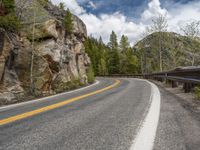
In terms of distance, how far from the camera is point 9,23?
11406mm

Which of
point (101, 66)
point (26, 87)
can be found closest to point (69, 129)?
point (26, 87)

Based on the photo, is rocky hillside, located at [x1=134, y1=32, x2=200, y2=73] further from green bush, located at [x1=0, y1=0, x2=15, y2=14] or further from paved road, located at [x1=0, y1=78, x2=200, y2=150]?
paved road, located at [x1=0, y1=78, x2=200, y2=150]

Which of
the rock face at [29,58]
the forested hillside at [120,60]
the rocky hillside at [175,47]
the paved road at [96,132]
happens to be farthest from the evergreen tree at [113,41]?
the paved road at [96,132]

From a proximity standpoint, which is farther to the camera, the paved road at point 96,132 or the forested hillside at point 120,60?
the forested hillside at point 120,60

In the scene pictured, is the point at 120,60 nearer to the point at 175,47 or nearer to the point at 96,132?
the point at 175,47

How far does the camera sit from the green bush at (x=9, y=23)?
36.0 ft

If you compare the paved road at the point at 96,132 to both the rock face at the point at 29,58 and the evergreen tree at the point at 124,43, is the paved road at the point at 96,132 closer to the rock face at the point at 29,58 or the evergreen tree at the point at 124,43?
the rock face at the point at 29,58

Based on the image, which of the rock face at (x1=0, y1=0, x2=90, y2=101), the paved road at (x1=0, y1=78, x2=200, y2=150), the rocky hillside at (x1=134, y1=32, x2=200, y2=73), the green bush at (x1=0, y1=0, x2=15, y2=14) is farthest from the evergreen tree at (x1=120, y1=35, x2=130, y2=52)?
the paved road at (x1=0, y1=78, x2=200, y2=150)

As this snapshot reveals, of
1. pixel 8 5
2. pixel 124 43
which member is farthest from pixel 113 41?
pixel 8 5

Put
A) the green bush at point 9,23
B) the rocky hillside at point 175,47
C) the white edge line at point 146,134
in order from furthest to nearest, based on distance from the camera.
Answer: the rocky hillside at point 175,47 → the green bush at point 9,23 → the white edge line at point 146,134

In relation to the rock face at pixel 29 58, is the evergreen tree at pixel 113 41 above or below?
above

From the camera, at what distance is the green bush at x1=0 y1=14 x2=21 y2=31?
10982 mm

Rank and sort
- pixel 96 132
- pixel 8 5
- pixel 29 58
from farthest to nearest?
pixel 29 58
pixel 8 5
pixel 96 132

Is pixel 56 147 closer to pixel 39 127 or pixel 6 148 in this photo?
pixel 6 148
